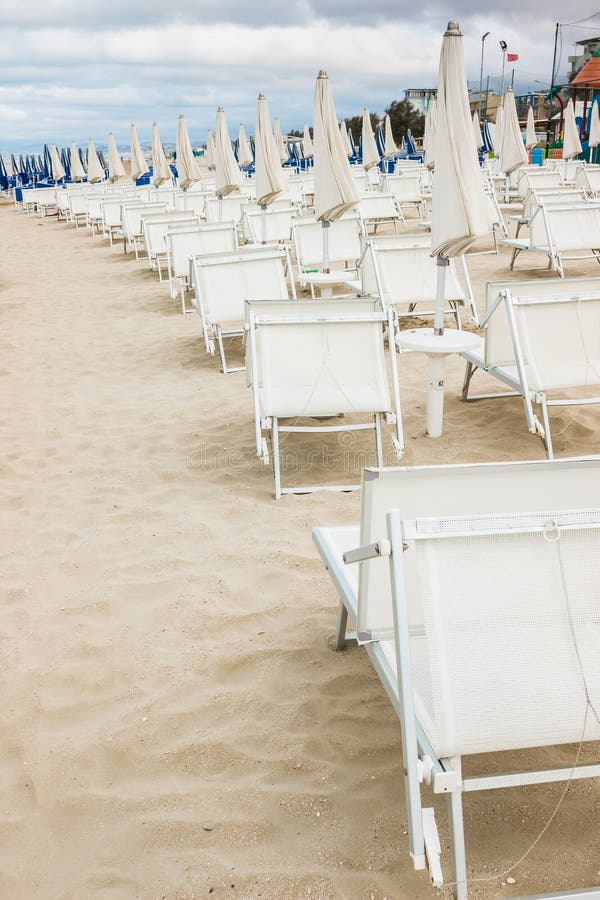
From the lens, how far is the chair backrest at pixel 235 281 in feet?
19.7

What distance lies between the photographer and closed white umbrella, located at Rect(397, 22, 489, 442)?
378 centimetres

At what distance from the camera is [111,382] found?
580 centimetres

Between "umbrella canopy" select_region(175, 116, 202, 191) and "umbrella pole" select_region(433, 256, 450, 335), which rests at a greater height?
"umbrella canopy" select_region(175, 116, 202, 191)

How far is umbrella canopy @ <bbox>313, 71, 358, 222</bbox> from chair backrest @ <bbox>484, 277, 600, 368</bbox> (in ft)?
7.54

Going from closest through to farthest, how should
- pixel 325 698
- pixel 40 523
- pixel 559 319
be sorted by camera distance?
pixel 325 698 → pixel 40 523 → pixel 559 319

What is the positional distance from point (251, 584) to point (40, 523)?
1.23 m

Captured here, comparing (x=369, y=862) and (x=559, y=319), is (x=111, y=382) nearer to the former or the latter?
(x=559, y=319)

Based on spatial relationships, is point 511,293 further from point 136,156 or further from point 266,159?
point 136,156

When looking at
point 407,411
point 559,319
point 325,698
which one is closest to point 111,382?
point 407,411

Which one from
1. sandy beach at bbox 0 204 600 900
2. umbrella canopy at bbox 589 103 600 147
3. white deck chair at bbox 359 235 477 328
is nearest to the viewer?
sandy beach at bbox 0 204 600 900

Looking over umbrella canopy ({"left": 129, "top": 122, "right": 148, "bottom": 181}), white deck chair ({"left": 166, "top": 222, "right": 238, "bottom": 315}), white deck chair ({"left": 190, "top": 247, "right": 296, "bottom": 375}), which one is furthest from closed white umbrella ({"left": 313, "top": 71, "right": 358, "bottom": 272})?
umbrella canopy ({"left": 129, "top": 122, "right": 148, "bottom": 181})

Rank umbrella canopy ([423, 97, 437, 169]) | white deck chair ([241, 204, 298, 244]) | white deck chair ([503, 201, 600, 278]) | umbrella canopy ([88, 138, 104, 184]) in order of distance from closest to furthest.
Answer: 1. white deck chair ([503, 201, 600, 278])
2. white deck chair ([241, 204, 298, 244])
3. umbrella canopy ([423, 97, 437, 169])
4. umbrella canopy ([88, 138, 104, 184])

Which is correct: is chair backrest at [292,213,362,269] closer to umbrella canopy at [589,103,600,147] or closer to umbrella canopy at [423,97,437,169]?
umbrella canopy at [423,97,437,169]

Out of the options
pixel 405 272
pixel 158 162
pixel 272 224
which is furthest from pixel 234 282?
pixel 158 162
